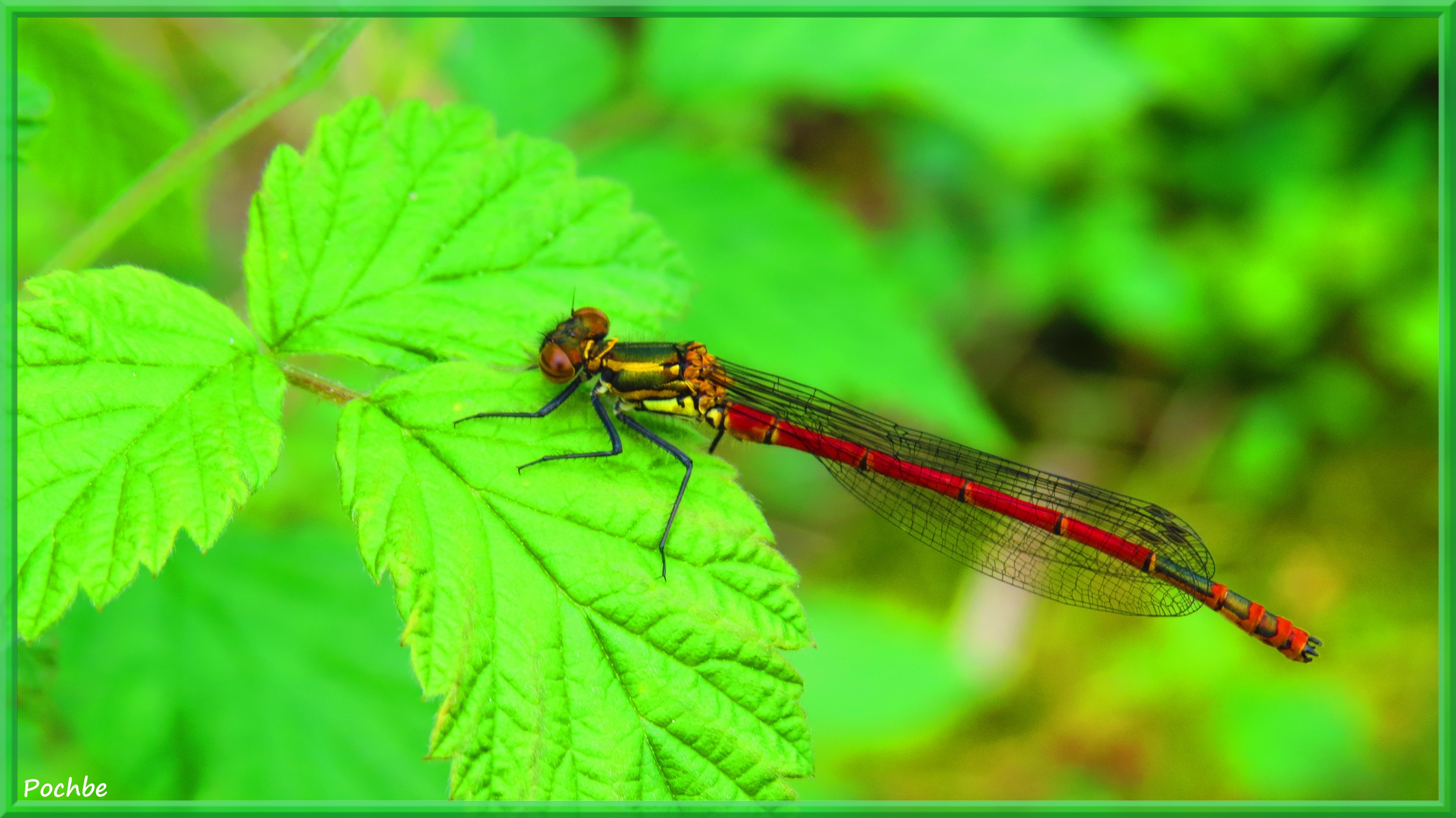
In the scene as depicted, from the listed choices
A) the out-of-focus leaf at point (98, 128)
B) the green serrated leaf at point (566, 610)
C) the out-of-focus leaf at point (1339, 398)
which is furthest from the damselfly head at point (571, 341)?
the out-of-focus leaf at point (1339, 398)

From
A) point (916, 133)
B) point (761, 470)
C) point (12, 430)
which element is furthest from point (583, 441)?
point (916, 133)

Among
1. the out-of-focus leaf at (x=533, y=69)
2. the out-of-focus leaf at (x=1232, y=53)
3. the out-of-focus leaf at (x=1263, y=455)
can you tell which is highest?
the out-of-focus leaf at (x=1232, y=53)

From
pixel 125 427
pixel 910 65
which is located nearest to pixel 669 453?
pixel 125 427

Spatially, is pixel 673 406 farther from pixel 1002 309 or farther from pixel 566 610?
pixel 1002 309

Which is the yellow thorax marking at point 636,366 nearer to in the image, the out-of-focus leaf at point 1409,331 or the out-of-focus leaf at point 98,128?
the out-of-focus leaf at point 98,128

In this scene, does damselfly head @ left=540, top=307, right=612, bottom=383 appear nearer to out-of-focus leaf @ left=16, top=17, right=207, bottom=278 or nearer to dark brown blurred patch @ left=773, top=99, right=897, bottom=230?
out-of-focus leaf @ left=16, top=17, right=207, bottom=278

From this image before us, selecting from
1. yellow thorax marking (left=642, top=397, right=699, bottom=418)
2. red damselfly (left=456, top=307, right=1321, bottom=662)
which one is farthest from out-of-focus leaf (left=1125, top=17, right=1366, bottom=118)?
yellow thorax marking (left=642, top=397, right=699, bottom=418)

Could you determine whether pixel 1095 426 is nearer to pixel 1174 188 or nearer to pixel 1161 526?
pixel 1174 188
